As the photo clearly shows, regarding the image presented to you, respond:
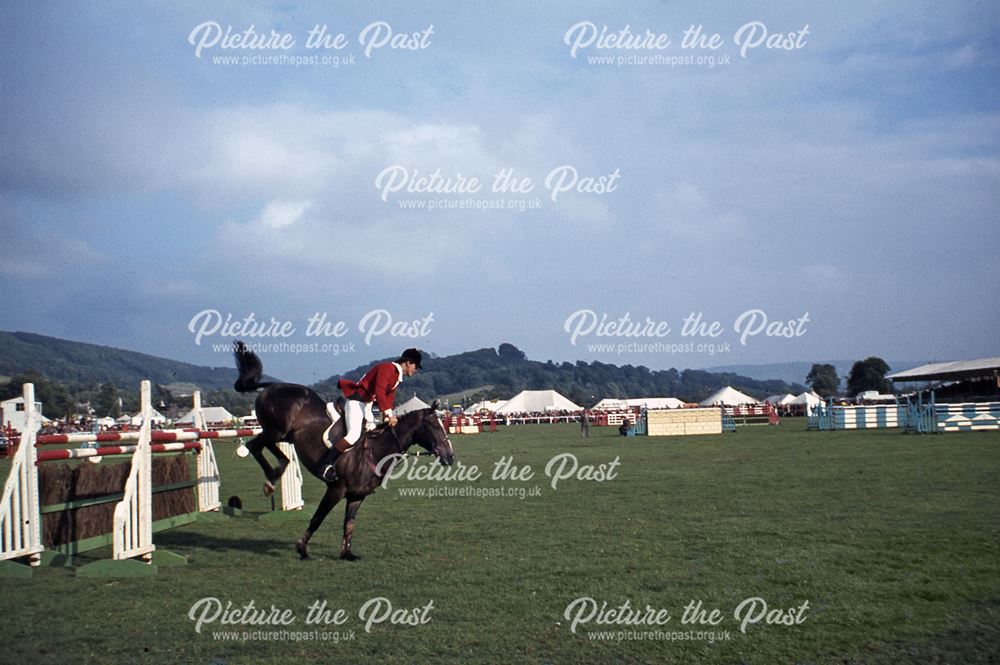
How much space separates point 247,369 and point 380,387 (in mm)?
1779

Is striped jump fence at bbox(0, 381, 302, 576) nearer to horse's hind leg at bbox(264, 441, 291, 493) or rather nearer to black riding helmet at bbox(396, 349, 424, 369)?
horse's hind leg at bbox(264, 441, 291, 493)

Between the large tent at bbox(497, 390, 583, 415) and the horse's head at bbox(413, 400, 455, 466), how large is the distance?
77913 millimetres

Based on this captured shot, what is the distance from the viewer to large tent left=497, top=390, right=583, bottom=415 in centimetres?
8975

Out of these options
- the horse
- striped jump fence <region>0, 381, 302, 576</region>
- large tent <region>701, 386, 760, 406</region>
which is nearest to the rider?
the horse

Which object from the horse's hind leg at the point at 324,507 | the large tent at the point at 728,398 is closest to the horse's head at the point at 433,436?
the horse's hind leg at the point at 324,507

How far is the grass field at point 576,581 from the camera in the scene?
19.5ft

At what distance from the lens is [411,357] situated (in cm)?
1034

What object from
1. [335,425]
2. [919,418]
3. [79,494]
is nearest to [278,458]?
[335,425]

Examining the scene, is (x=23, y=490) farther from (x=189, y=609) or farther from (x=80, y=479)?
(x=189, y=609)

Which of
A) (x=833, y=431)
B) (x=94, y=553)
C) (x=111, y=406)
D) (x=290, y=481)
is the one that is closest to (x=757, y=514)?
(x=290, y=481)

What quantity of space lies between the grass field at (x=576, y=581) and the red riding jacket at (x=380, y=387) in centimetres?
183

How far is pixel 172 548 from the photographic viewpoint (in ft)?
36.0

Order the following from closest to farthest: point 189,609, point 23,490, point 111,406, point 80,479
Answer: point 189,609 < point 23,490 < point 80,479 < point 111,406

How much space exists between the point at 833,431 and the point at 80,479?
3687 centimetres
